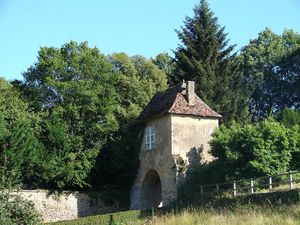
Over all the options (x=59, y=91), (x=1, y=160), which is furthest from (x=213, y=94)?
(x=1, y=160)

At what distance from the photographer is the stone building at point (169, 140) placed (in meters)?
31.5

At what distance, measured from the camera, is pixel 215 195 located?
2700 centimetres

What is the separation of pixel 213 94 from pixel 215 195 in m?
11.8

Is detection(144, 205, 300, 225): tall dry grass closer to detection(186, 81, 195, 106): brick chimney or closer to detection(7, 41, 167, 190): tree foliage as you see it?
detection(186, 81, 195, 106): brick chimney

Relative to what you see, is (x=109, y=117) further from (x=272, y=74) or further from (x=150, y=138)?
(x=272, y=74)

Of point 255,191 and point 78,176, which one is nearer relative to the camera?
point 255,191

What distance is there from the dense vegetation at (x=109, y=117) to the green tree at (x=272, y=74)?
42.7 ft

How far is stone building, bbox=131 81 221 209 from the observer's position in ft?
104

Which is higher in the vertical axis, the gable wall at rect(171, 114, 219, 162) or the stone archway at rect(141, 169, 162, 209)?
the gable wall at rect(171, 114, 219, 162)

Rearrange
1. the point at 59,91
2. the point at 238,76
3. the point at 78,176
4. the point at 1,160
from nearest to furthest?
1. the point at 1,160
2. the point at 78,176
3. the point at 59,91
4. the point at 238,76

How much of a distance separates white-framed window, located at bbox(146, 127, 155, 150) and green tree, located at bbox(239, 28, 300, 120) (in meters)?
21.3

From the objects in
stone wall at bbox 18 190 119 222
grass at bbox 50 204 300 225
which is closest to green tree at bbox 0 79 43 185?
stone wall at bbox 18 190 119 222

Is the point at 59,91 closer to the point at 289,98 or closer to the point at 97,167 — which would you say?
the point at 97,167


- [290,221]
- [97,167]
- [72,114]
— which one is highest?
[72,114]
